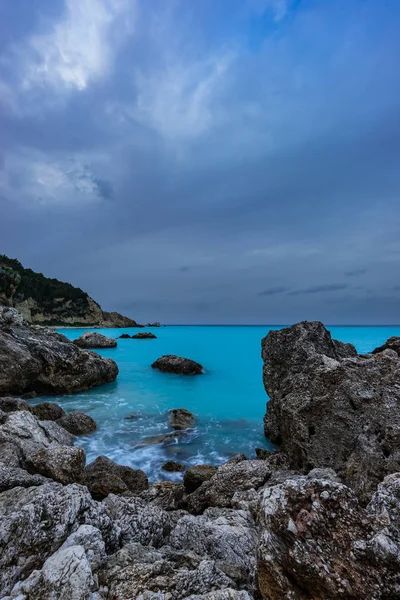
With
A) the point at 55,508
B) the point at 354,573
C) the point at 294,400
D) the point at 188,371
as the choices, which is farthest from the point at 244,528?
the point at 188,371

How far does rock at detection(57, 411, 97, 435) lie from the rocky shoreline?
3.79m

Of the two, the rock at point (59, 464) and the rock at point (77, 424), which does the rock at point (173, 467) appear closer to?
the rock at point (59, 464)

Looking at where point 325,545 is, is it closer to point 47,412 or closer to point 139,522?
point 139,522

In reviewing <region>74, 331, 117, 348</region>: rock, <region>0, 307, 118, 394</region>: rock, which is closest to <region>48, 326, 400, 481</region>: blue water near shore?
<region>0, 307, 118, 394</region>: rock

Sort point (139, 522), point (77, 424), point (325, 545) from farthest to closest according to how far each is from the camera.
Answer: point (77, 424)
point (139, 522)
point (325, 545)

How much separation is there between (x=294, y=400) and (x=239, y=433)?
731 cm

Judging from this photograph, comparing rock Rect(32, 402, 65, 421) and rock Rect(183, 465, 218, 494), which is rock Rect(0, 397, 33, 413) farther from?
rock Rect(183, 465, 218, 494)

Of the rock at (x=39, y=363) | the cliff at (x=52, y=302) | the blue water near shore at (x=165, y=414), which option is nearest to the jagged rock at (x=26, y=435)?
the blue water near shore at (x=165, y=414)

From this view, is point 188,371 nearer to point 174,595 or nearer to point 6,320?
point 6,320

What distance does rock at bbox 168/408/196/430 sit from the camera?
16.2m

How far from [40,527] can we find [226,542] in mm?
2516

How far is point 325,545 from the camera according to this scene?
3102mm

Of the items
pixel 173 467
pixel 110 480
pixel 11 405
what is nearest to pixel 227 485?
pixel 110 480

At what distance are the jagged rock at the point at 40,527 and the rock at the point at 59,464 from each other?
190 cm
